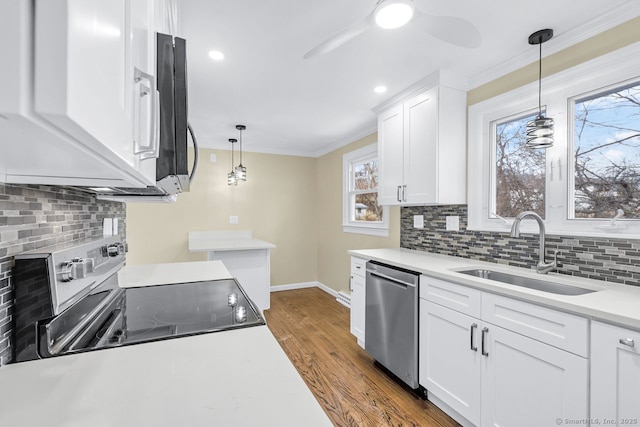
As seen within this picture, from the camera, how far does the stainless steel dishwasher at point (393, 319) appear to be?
200 centimetres

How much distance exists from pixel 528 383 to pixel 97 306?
5.93 ft

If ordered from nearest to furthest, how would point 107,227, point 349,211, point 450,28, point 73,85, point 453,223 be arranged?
point 73,85 < point 450,28 < point 107,227 < point 453,223 < point 349,211

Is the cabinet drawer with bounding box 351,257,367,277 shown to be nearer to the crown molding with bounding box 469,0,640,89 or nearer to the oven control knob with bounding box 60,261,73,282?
the crown molding with bounding box 469,0,640,89

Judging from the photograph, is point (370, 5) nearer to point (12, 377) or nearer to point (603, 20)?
point (603, 20)

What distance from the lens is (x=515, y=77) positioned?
2.06m

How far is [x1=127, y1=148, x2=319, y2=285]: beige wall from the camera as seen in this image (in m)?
4.07

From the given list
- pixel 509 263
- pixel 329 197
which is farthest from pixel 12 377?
pixel 329 197

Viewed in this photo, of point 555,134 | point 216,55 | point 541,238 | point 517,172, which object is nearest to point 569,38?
point 555,134

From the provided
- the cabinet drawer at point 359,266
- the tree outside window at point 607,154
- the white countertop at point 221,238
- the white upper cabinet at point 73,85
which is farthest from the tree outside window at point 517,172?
the white countertop at point 221,238

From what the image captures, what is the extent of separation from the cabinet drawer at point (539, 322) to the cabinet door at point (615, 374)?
5cm

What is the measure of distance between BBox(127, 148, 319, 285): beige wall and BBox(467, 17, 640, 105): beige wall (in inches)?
121

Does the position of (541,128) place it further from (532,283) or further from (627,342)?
(627,342)

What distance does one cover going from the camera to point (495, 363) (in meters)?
1.52

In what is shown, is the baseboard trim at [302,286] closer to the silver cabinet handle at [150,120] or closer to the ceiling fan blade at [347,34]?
the ceiling fan blade at [347,34]
